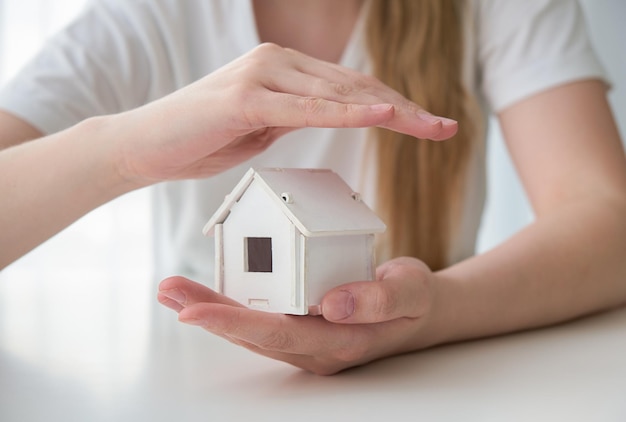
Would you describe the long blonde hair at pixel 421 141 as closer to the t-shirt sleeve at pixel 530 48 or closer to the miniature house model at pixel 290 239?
the t-shirt sleeve at pixel 530 48

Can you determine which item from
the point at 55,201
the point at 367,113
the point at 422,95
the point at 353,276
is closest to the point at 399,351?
the point at 353,276

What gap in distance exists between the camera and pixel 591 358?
2.42 ft

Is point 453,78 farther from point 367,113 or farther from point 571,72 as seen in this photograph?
point 367,113

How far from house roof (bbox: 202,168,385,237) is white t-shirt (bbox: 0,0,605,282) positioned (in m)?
0.53

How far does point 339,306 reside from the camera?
0.60 meters

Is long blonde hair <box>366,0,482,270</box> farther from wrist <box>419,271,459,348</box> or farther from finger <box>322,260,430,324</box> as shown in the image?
finger <box>322,260,430,324</box>

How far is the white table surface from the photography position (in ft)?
1.94

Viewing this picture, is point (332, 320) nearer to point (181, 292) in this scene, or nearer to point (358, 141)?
point (181, 292)

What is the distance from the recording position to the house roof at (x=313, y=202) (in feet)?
2.06

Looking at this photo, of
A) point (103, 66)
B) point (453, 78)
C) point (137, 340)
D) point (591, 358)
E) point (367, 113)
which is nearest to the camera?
point (367, 113)

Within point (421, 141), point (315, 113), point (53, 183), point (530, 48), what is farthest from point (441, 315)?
point (530, 48)

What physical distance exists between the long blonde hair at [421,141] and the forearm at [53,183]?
1.80 ft

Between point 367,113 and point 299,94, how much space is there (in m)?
0.08

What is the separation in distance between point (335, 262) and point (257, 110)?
15cm
